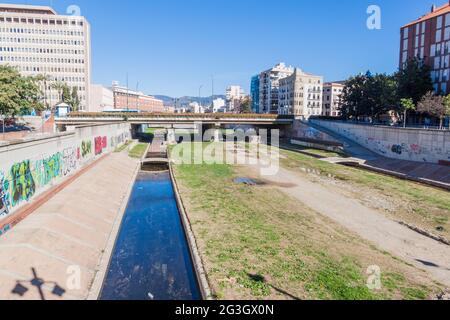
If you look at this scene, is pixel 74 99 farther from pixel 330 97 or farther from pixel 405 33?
pixel 330 97

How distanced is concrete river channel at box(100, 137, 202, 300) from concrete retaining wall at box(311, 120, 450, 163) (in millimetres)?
41921

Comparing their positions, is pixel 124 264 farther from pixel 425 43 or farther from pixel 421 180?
pixel 425 43

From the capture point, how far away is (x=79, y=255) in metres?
21.2

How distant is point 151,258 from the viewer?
2395 cm

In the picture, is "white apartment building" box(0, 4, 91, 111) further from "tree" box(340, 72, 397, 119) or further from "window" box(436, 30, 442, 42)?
"window" box(436, 30, 442, 42)

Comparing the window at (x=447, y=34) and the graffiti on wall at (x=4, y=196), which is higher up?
the window at (x=447, y=34)

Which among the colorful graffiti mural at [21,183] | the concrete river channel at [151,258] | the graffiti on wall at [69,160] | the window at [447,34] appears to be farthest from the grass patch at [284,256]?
the window at [447,34]

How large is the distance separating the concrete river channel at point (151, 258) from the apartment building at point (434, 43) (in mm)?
75218

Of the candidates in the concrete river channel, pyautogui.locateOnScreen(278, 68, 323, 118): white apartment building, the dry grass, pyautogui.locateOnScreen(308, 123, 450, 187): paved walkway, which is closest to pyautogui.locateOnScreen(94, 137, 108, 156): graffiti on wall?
the concrete river channel

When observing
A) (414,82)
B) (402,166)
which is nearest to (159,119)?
(402,166)

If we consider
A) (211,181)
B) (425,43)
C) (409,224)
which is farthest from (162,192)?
(425,43)

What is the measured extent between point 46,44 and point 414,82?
13955 cm

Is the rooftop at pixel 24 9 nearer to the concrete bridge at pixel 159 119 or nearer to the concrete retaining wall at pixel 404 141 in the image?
the concrete bridge at pixel 159 119

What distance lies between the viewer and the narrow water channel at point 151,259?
62.9 feet
